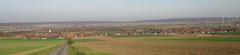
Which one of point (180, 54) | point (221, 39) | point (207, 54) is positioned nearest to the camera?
point (207, 54)

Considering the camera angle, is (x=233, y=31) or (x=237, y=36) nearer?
(x=237, y=36)

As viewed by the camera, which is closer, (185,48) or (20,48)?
(185,48)

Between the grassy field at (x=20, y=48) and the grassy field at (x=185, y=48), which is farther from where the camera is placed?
the grassy field at (x=20, y=48)

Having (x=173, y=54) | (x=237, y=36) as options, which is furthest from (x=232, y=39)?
(x=173, y=54)

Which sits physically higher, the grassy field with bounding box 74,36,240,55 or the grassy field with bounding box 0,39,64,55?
the grassy field with bounding box 74,36,240,55

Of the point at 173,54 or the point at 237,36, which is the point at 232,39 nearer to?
the point at 237,36

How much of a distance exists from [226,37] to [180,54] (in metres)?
22.8

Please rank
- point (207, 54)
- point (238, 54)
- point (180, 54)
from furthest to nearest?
point (180, 54), point (207, 54), point (238, 54)

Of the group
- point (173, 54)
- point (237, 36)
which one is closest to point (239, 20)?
point (237, 36)

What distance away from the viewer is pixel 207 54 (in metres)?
32.5

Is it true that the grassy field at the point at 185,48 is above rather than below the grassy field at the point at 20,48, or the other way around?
above

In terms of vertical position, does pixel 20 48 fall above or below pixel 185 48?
below

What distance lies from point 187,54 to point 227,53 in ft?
10.4

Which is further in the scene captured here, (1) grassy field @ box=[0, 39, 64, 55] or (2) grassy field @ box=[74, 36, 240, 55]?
(1) grassy field @ box=[0, 39, 64, 55]
